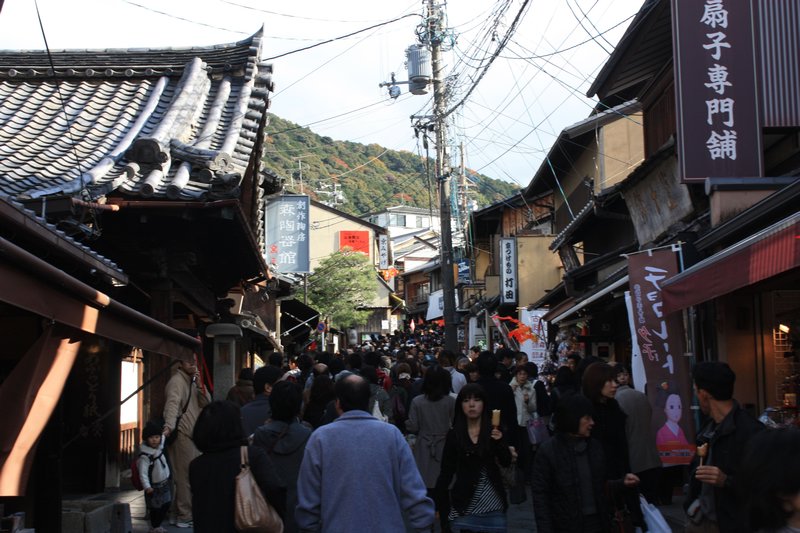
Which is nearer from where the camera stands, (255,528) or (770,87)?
(255,528)

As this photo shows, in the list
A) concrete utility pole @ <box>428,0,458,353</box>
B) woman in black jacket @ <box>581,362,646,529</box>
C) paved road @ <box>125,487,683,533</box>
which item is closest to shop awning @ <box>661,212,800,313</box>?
woman in black jacket @ <box>581,362,646,529</box>

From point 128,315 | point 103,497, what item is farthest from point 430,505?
point 103,497

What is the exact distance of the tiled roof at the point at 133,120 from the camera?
10664 mm

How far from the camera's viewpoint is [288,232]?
25391 mm

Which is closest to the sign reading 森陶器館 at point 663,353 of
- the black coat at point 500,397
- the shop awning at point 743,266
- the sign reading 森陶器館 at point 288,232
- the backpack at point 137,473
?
the shop awning at point 743,266

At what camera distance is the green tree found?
47.0 m

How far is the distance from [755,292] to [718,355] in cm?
96

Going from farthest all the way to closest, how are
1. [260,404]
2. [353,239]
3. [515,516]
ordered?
[353,239], [515,516], [260,404]

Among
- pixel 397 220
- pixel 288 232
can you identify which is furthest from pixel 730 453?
pixel 397 220

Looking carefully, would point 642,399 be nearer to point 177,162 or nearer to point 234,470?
point 234,470

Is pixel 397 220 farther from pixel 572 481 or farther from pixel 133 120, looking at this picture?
pixel 572 481

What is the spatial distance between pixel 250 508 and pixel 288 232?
801 inches

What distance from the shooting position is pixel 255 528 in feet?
17.4

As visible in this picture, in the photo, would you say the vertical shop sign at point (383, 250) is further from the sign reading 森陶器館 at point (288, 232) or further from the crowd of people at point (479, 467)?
the crowd of people at point (479, 467)
